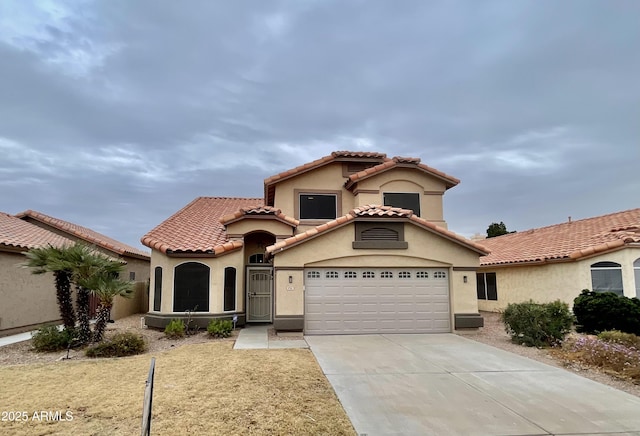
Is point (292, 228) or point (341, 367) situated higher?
point (292, 228)

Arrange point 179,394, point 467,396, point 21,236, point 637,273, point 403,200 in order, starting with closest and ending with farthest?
point 179,394, point 467,396, point 637,273, point 21,236, point 403,200

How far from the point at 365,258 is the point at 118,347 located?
810cm

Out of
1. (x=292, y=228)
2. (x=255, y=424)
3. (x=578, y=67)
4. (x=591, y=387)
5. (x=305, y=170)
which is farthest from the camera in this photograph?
(x=305, y=170)

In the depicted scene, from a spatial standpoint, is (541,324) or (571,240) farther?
(571,240)

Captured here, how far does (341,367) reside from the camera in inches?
364

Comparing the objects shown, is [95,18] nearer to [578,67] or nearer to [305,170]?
[305,170]

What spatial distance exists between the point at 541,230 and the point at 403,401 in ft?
68.5

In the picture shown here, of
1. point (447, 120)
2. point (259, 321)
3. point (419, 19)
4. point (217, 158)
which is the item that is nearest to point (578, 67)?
point (447, 120)

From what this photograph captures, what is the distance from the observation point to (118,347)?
35.9ft

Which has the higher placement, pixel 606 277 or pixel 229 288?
pixel 606 277

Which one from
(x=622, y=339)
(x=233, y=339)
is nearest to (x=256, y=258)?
(x=233, y=339)

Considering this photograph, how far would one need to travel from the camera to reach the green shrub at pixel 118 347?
35.4 feet

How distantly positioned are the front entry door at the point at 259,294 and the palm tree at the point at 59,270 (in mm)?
6815

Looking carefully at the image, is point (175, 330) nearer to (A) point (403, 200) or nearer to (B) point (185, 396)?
(B) point (185, 396)
